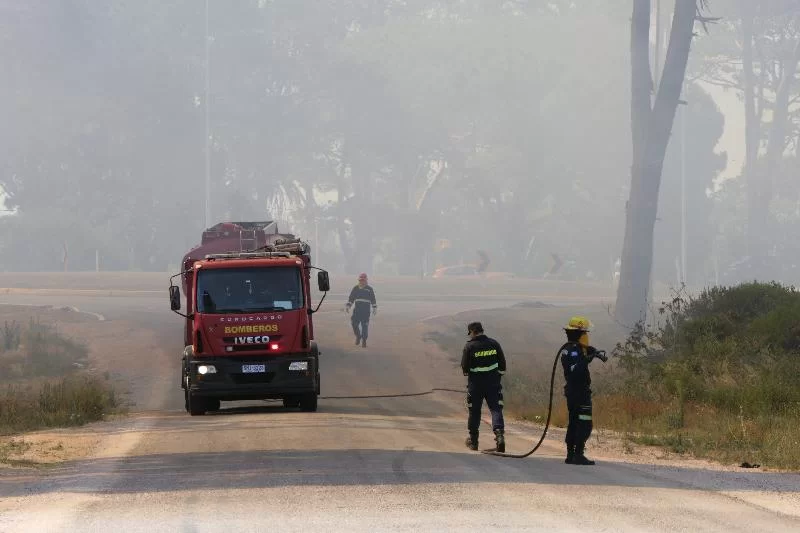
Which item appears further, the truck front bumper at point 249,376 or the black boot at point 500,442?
the truck front bumper at point 249,376

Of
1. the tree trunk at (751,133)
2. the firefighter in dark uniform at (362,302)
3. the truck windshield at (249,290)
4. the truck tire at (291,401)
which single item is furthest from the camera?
the tree trunk at (751,133)

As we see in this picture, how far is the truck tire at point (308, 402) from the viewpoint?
2428cm

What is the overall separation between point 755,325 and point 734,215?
297 ft

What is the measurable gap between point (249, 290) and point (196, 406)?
238 centimetres

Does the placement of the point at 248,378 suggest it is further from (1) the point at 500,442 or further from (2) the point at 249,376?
(1) the point at 500,442

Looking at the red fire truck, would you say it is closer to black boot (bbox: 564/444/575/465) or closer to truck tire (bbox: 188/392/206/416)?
truck tire (bbox: 188/392/206/416)

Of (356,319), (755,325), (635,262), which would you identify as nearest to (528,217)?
(635,262)

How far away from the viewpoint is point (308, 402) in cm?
2450

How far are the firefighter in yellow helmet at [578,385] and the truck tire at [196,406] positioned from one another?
8.60 metres

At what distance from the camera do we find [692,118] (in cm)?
10338

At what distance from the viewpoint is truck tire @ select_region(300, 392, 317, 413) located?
2428cm

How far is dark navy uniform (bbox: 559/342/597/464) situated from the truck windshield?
24.2 feet

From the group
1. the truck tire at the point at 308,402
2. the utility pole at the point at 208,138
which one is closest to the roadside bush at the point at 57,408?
the truck tire at the point at 308,402

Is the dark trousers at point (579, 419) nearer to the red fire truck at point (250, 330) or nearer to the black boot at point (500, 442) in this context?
the black boot at point (500, 442)
